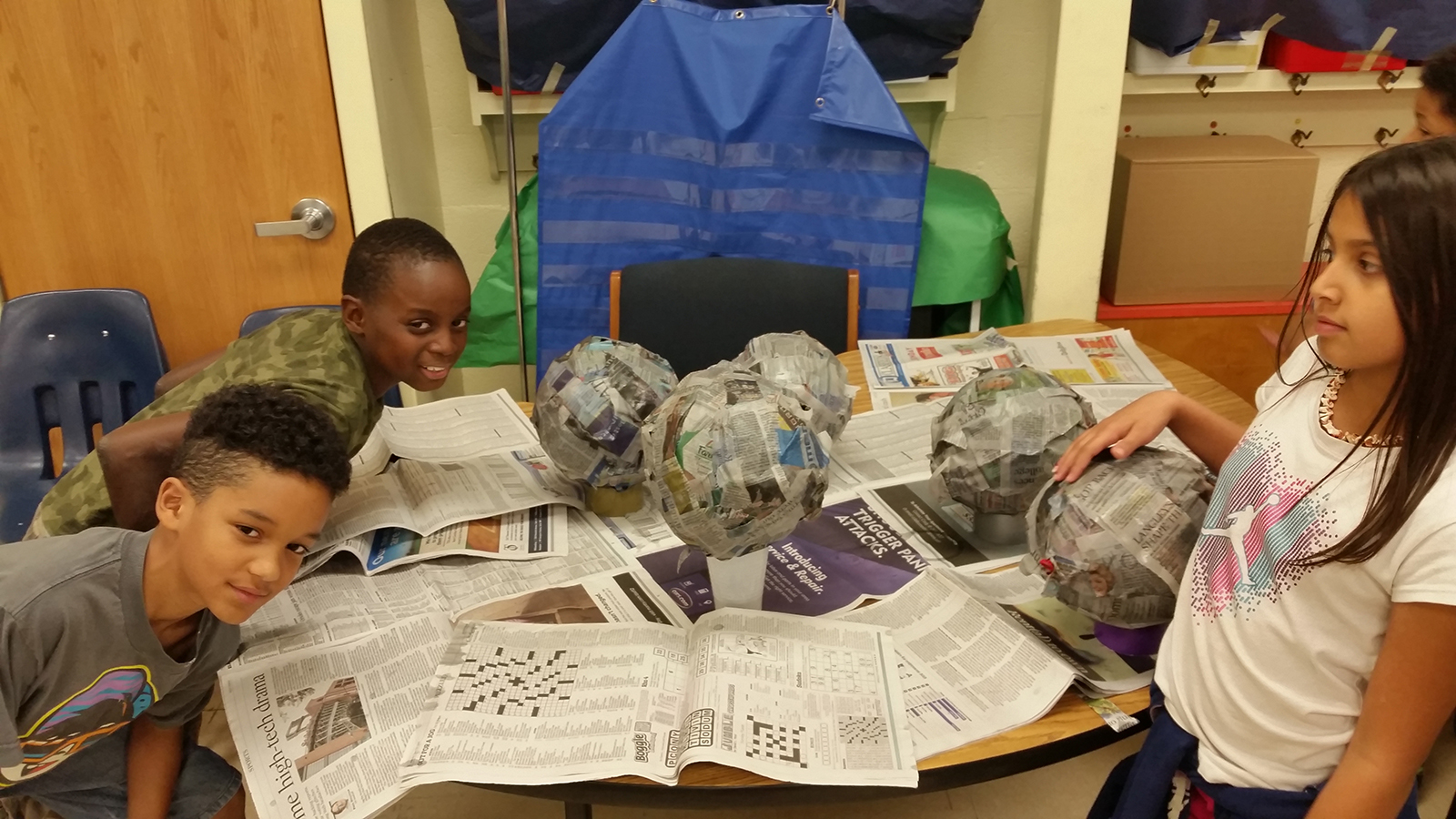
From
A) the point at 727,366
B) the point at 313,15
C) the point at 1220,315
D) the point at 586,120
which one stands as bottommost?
the point at 1220,315

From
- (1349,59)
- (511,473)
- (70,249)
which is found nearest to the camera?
(511,473)

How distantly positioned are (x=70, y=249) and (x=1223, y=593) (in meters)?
2.24

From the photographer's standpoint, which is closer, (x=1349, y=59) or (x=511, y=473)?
(x=511, y=473)

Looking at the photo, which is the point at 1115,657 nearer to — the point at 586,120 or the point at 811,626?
the point at 811,626

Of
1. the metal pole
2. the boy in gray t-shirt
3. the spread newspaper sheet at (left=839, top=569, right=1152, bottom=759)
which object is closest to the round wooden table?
the spread newspaper sheet at (left=839, top=569, right=1152, bottom=759)

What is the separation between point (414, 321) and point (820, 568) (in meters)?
0.69

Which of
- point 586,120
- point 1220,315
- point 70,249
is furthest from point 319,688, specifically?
point 1220,315

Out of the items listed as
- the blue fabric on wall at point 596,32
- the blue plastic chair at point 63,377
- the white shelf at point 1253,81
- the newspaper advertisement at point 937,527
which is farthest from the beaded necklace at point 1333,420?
the blue plastic chair at point 63,377

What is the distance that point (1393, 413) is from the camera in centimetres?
82

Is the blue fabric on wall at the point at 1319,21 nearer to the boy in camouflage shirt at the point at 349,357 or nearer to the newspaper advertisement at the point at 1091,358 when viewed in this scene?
the newspaper advertisement at the point at 1091,358

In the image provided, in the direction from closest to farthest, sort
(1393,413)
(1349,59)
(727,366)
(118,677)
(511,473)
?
(1393,413)
(118,677)
(727,366)
(511,473)
(1349,59)


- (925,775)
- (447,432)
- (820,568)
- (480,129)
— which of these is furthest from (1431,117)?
(480,129)

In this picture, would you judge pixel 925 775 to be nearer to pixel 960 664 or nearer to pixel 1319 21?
pixel 960 664

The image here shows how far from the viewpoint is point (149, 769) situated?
3.84ft
